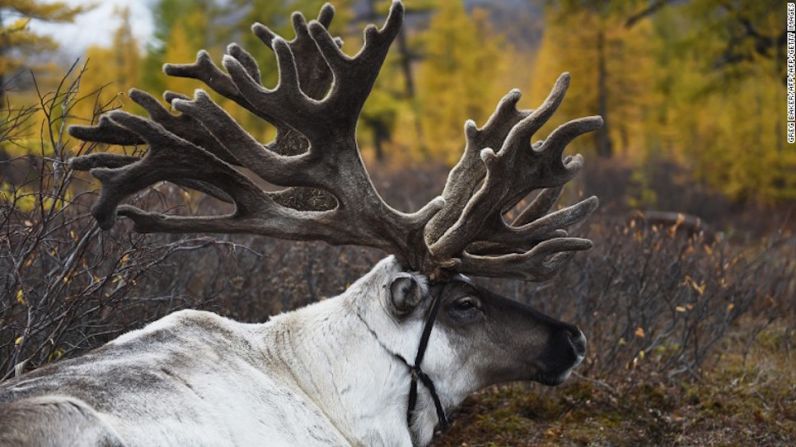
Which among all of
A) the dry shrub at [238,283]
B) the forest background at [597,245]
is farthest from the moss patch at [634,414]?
the dry shrub at [238,283]

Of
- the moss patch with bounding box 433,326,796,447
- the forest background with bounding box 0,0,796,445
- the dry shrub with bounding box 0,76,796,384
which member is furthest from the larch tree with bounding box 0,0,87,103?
the moss patch with bounding box 433,326,796,447

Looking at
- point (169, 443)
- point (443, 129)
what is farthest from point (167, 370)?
point (443, 129)

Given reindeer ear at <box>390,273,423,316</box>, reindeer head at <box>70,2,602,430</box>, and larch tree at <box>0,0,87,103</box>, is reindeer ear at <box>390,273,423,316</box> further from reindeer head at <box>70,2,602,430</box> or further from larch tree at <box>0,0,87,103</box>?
larch tree at <box>0,0,87,103</box>

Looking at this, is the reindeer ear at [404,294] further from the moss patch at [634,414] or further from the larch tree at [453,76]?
the larch tree at [453,76]

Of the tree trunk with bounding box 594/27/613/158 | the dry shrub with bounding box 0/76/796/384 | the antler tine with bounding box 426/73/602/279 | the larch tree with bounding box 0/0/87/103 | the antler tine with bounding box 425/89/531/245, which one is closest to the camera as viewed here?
the antler tine with bounding box 426/73/602/279

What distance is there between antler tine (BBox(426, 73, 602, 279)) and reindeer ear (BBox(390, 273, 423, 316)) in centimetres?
21

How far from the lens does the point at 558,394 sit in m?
5.36

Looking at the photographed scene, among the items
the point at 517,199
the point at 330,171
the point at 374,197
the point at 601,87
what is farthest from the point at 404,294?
the point at 601,87

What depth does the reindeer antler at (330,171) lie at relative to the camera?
3324 mm

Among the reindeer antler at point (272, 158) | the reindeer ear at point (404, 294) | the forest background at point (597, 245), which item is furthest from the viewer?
the forest background at point (597, 245)

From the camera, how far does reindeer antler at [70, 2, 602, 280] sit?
3.32 metres

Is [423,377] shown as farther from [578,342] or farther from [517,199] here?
[517,199]

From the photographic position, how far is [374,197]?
3619 millimetres

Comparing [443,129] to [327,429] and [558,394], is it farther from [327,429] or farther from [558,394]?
[327,429]
